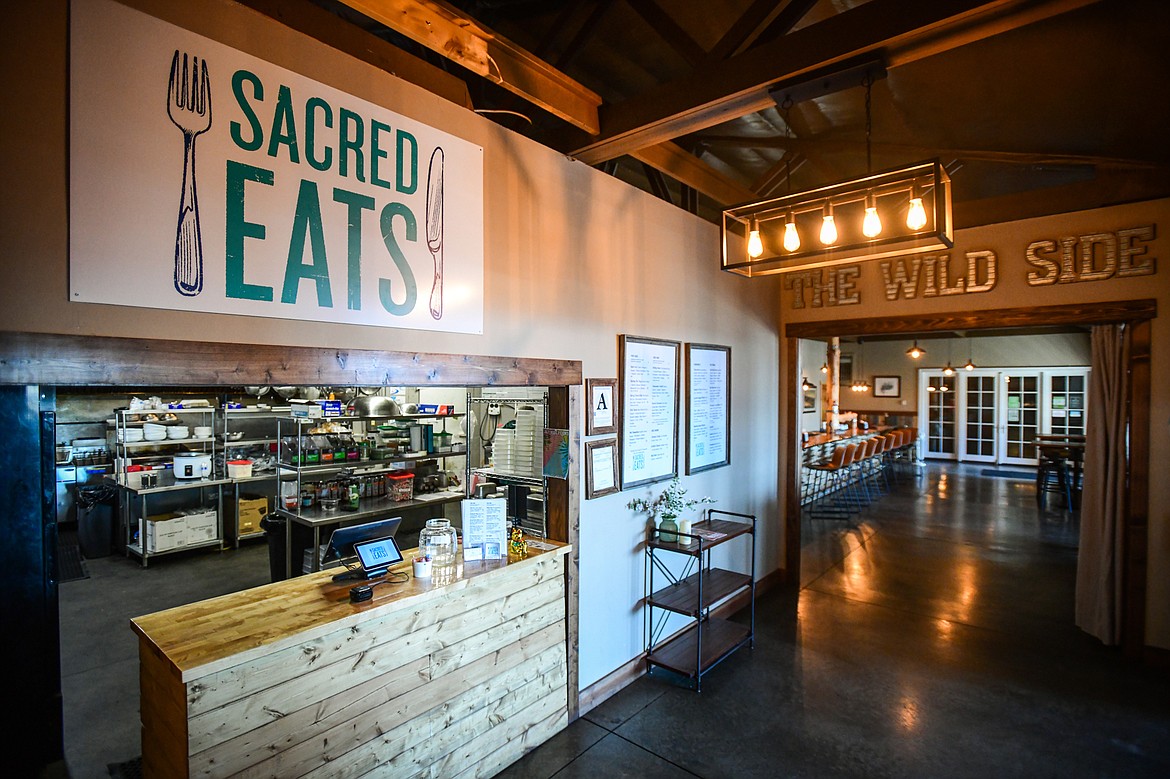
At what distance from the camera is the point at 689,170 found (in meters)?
4.13

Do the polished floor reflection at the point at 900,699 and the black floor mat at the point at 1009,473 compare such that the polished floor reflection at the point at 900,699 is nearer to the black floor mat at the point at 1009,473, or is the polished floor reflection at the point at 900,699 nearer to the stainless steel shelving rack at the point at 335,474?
the stainless steel shelving rack at the point at 335,474

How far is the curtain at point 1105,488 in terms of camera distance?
4.00 metres

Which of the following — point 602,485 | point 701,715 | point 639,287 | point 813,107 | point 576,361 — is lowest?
point 701,715

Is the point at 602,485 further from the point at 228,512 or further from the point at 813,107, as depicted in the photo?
the point at 228,512

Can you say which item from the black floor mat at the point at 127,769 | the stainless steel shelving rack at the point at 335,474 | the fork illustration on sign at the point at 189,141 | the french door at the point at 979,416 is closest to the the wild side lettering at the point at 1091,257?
the stainless steel shelving rack at the point at 335,474

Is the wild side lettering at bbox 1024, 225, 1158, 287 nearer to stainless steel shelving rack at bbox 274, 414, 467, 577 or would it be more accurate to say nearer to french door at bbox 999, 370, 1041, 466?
stainless steel shelving rack at bbox 274, 414, 467, 577

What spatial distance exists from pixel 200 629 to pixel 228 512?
17.7ft

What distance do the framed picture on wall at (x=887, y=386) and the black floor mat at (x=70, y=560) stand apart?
49.1ft

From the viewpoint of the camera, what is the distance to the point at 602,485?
343cm

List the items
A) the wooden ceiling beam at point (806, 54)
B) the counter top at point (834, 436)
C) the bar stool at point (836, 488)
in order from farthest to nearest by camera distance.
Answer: the counter top at point (834, 436)
the bar stool at point (836, 488)
the wooden ceiling beam at point (806, 54)

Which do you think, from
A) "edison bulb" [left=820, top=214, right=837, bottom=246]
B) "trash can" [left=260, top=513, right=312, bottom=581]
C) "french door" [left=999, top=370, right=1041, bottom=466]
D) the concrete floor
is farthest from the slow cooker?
"french door" [left=999, top=370, right=1041, bottom=466]

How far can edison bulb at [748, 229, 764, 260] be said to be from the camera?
9.89 ft

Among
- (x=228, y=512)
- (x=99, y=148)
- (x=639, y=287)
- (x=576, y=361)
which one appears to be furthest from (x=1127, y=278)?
(x=228, y=512)

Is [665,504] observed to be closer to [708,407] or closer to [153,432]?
[708,407]
